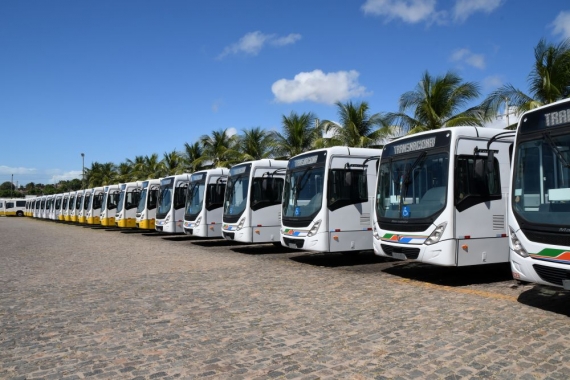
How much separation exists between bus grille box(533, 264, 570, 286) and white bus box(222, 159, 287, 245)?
9.81 meters

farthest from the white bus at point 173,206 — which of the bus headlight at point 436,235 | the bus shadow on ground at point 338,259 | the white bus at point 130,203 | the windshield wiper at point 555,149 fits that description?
the windshield wiper at point 555,149

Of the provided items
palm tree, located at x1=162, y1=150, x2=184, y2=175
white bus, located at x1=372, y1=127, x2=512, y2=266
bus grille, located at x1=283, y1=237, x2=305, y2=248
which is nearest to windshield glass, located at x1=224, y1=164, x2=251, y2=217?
bus grille, located at x1=283, y1=237, x2=305, y2=248

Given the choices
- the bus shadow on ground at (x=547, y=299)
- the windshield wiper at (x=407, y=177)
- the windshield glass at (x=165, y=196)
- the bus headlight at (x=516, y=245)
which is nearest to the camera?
the bus headlight at (x=516, y=245)

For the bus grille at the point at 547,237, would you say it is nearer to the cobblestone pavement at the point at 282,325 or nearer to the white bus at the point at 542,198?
the white bus at the point at 542,198

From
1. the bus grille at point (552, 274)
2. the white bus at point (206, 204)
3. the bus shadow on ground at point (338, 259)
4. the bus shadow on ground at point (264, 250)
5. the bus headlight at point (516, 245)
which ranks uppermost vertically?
the white bus at point (206, 204)

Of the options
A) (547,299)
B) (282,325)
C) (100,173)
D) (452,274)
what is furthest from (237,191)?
(100,173)

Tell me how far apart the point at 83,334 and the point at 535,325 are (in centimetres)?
592

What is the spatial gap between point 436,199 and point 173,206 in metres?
14.8

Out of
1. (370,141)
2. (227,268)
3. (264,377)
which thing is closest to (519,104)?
(370,141)

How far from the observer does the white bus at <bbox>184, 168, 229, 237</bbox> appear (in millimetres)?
18812

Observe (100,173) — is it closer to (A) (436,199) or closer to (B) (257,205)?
(B) (257,205)

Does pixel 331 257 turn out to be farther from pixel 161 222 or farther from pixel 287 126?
pixel 287 126

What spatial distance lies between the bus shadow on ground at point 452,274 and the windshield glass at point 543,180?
9.66 ft

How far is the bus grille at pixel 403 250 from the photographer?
973 centimetres
